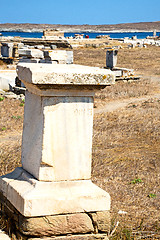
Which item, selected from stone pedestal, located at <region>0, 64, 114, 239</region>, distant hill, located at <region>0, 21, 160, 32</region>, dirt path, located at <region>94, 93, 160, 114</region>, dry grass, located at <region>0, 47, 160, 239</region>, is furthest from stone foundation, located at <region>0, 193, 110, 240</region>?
distant hill, located at <region>0, 21, 160, 32</region>

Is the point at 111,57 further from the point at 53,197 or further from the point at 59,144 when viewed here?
the point at 53,197

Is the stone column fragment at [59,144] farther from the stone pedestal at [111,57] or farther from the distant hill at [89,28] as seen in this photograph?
the distant hill at [89,28]

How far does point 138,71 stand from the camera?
2080 centimetres

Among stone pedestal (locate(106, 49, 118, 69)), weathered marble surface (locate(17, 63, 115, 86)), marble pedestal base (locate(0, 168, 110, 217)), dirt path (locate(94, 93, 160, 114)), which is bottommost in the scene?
marble pedestal base (locate(0, 168, 110, 217))

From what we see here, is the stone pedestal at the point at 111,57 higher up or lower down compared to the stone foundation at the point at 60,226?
higher up

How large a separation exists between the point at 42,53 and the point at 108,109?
19.0 feet

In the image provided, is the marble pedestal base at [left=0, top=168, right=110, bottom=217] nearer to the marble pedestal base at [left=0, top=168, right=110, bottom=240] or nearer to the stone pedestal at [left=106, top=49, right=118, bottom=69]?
the marble pedestal base at [left=0, top=168, right=110, bottom=240]

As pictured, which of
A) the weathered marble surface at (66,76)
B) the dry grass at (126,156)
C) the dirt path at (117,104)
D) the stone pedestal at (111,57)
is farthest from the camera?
the stone pedestal at (111,57)

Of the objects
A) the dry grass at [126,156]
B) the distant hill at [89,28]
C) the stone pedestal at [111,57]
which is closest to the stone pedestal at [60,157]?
the dry grass at [126,156]

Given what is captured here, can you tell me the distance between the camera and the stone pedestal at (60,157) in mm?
3504

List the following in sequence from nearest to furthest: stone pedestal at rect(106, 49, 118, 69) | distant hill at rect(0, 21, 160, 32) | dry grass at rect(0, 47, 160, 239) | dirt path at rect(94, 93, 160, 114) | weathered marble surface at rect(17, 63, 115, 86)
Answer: weathered marble surface at rect(17, 63, 115, 86) < dry grass at rect(0, 47, 160, 239) < dirt path at rect(94, 93, 160, 114) < stone pedestal at rect(106, 49, 118, 69) < distant hill at rect(0, 21, 160, 32)

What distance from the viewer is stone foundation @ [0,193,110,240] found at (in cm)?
351

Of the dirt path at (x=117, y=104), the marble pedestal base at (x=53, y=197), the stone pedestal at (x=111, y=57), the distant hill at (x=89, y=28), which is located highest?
the distant hill at (x=89, y=28)

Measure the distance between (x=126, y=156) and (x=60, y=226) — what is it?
11.7 ft
